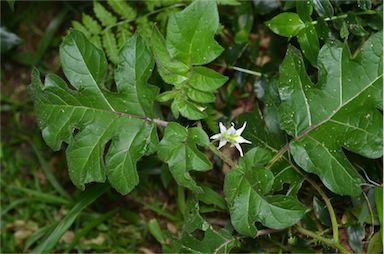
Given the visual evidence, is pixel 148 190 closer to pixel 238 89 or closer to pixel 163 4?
pixel 238 89

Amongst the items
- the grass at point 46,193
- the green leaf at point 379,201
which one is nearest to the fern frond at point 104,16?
the grass at point 46,193

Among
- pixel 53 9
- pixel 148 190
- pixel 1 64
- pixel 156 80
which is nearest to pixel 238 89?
pixel 156 80

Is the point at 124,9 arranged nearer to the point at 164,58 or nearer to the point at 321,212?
the point at 164,58

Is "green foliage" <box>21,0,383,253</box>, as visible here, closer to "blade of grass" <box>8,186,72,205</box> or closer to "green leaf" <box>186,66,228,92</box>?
"green leaf" <box>186,66,228,92</box>

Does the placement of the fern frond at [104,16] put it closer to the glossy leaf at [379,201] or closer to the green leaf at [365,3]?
→ the green leaf at [365,3]

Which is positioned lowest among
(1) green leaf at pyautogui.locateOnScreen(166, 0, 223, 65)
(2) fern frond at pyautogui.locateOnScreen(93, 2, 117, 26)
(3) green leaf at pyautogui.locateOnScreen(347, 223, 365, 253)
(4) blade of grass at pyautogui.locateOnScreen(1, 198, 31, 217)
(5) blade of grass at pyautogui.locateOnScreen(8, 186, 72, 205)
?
(4) blade of grass at pyautogui.locateOnScreen(1, 198, 31, 217)

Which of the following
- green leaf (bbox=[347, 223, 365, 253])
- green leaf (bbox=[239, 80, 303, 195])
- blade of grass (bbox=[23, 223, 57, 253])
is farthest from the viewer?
blade of grass (bbox=[23, 223, 57, 253])

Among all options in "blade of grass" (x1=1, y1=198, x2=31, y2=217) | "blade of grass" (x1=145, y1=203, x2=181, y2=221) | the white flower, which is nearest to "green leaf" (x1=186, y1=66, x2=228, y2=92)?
the white flower
